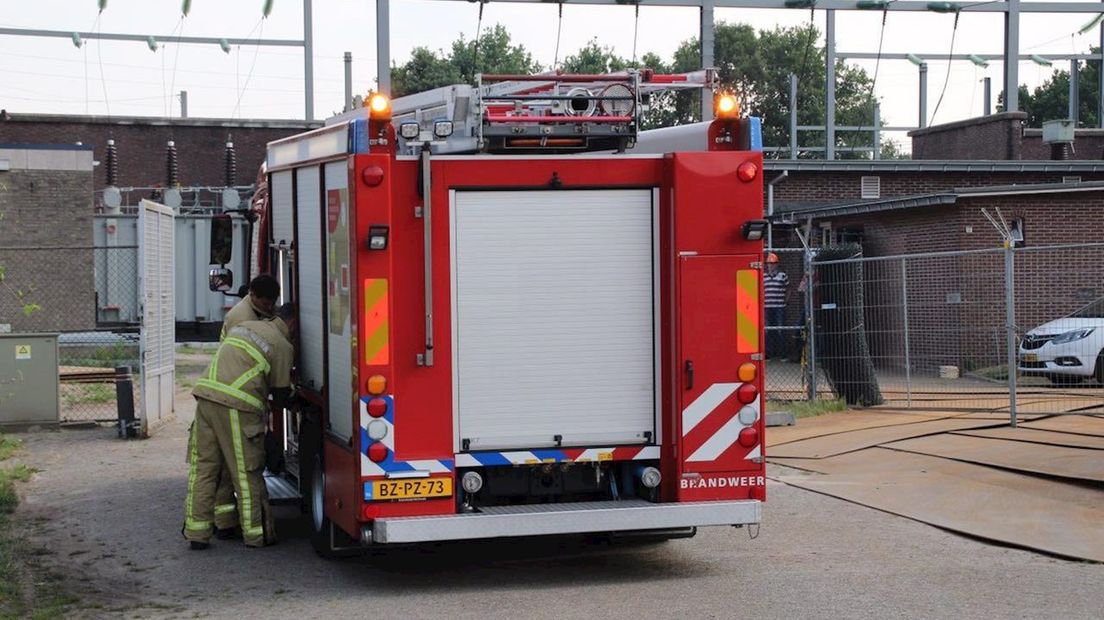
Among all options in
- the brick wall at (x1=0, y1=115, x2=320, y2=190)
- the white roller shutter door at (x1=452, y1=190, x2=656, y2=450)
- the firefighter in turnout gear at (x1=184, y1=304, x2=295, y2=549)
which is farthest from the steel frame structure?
the brick wall at (x1=0, y1=115, x2=320, y2=190)

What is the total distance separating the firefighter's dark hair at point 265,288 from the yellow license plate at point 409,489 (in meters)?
2.45

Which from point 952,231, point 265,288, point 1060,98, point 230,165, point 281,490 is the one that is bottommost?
point 281,490

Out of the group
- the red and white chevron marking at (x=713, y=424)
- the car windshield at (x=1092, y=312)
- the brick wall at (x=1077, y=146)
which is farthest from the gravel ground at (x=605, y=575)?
the brick wall at (x=1077, y=146)

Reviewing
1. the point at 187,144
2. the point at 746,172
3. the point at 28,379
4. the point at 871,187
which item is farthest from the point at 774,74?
the point at 746,172

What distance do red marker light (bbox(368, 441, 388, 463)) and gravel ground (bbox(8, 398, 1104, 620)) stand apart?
842mm

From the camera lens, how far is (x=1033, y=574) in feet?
28.2

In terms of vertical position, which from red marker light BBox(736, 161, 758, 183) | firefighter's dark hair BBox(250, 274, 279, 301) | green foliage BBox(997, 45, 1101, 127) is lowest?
firefighter's dark hair BBox(250, 274, 279, 301)

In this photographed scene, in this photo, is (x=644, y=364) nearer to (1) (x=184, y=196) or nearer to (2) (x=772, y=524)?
(2) (x=772, y=524)

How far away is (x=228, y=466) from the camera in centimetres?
979

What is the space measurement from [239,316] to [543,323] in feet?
9.05

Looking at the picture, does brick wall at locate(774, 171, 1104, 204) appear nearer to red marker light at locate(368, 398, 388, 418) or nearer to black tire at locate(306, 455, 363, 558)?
black tire at locate(306, 455, 363, 558)

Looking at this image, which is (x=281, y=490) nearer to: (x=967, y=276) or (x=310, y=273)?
(x=310, y=273)

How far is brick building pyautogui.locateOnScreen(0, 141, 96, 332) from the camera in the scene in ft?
98.0

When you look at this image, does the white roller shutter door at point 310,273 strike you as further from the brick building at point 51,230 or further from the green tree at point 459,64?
the green tree at point 459,64
